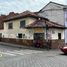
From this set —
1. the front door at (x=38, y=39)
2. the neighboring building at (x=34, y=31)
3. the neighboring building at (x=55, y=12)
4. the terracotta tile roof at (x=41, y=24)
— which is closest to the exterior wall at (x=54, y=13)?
the neighboring building at (x=55, y=12)

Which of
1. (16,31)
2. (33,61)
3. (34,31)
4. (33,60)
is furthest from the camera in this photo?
(16,31)

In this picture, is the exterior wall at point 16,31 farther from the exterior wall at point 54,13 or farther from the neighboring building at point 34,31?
the exterior wall at point 54,13

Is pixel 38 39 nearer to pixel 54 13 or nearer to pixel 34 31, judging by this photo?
pixel 34 31

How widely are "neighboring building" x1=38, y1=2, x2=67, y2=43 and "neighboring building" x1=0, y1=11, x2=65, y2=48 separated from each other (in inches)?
73.4

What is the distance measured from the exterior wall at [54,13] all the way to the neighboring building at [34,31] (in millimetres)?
1898

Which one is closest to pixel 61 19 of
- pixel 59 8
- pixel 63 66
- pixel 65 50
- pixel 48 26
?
pixel 59 8

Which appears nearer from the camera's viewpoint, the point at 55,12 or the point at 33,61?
the point at 33,61

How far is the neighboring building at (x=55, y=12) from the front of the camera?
155ft

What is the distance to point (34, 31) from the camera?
144 feet

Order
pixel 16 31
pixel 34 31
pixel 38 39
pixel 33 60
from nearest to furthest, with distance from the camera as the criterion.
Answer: pixel 33 60 → pixel 38 39 → pixel 34 31 → pixel 16 31

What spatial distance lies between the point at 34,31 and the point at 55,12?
7.40 metres

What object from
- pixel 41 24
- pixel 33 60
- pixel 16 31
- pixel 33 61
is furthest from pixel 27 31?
pixel 33 61

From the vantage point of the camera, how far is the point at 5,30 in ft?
169

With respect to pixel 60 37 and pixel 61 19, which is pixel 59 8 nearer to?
pixel 61 19
